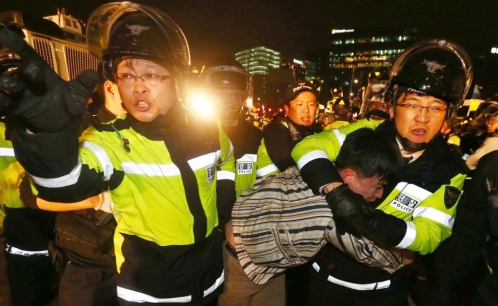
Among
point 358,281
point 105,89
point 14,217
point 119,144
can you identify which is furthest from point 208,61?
point 358,281

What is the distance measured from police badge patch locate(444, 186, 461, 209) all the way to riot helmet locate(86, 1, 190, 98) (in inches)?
77.5

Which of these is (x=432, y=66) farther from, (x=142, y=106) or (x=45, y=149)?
(x=45, y=149)

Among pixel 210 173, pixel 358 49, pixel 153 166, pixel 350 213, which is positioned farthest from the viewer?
pixel 358 49

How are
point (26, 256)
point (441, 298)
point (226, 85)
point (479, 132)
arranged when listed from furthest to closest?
1. point (479, 132)
2. point (226, 85)
3. point (26, 256)
4. point (441, 298)

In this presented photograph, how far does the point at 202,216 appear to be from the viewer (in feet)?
6.25

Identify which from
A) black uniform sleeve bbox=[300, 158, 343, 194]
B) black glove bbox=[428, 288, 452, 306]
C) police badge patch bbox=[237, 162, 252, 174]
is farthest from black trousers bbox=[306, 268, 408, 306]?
police badge patch bbox=[237, 162, 252, 174]

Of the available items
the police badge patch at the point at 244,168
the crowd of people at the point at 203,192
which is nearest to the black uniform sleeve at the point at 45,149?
the crowd of people at the point at 203,192

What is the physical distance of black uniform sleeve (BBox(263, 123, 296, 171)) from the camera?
3.10 metres

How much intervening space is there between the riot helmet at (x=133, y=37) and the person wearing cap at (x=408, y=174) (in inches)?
44.1

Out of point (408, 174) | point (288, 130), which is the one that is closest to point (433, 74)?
point (408, 174)

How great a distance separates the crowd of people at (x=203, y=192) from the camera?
57.1 inches

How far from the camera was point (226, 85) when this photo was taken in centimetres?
337

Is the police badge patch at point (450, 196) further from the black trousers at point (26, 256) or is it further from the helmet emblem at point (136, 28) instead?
the black trousers at point (26, 256)

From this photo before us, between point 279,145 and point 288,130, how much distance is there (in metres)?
0.42
